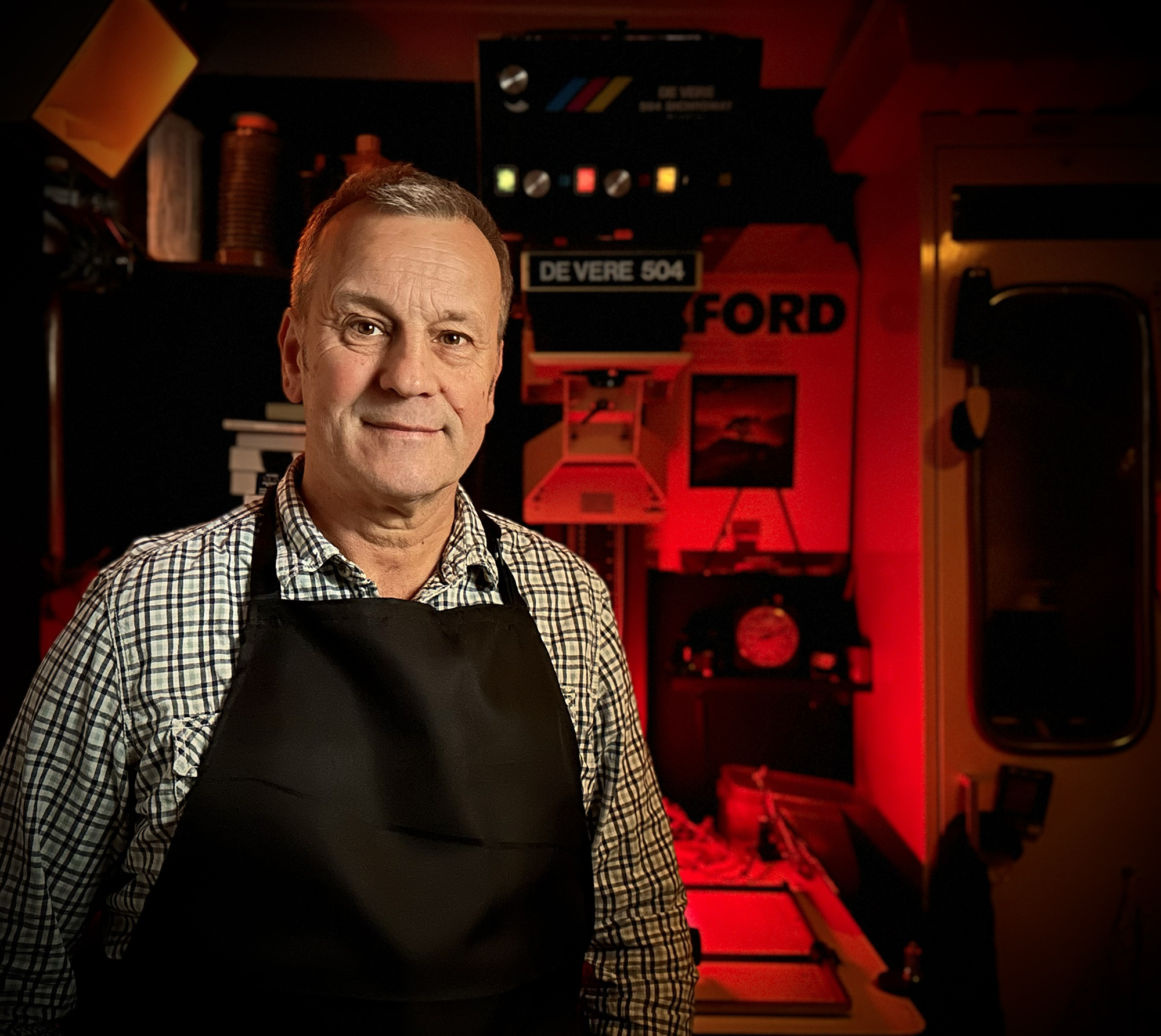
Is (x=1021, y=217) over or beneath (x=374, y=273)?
over

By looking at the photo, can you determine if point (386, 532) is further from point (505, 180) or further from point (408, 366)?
point (505, 180)

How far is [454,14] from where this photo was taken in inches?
99.7

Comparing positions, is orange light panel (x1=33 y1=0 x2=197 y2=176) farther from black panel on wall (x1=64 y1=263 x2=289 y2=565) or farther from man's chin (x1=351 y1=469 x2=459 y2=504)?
man's chin (x1=351 y1=469 x2=459 y2=504)

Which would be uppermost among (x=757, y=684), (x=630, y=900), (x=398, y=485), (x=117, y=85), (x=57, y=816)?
(x=117, y=85)

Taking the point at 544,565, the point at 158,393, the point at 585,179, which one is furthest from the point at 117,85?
the point at 544,565

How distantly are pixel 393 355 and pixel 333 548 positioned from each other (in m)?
0.30

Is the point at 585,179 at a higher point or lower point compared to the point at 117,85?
lower

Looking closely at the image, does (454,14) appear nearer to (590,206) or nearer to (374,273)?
(590,206)

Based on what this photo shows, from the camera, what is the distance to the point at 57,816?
105cm

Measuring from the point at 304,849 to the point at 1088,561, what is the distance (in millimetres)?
1963

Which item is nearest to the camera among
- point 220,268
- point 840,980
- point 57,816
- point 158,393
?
point 57,816

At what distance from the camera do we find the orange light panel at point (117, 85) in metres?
1.65

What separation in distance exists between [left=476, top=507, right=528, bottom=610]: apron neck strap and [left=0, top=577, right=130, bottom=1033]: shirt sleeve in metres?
0.56

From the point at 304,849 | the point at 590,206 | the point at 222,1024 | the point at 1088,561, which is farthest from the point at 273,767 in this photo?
the point at 1088,561
